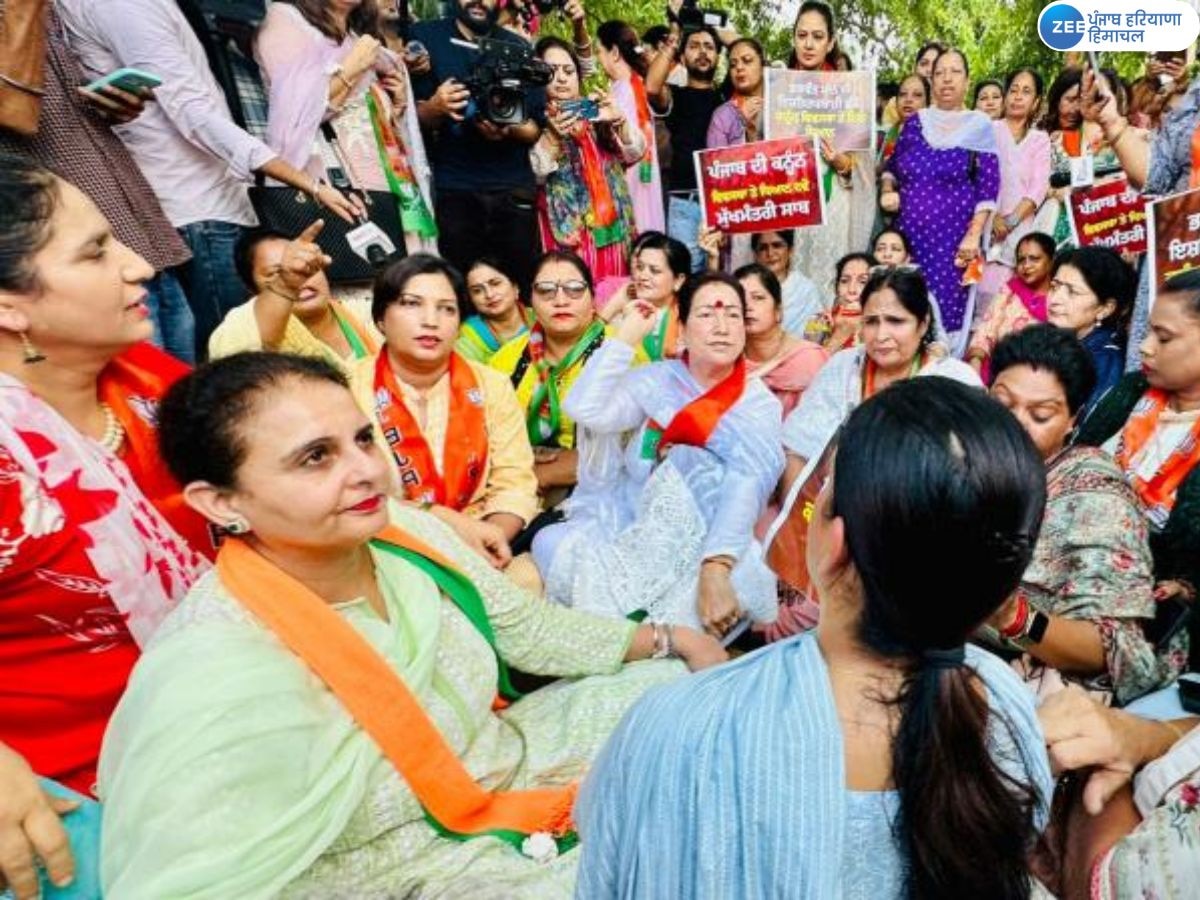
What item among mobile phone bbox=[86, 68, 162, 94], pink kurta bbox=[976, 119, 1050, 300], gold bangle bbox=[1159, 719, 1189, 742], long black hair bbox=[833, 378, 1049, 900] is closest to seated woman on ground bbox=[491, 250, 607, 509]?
mobile phone bbox=[86, 68, 162, 94]

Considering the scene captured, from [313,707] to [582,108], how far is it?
413 centimetres

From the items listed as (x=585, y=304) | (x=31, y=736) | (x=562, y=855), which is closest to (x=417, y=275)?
(x=585, y=304)

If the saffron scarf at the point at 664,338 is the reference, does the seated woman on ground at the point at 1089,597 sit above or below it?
below

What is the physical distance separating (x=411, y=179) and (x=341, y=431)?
2695 millimetres

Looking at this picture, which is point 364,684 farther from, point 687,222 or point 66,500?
point 687,222

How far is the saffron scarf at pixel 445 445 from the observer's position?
284cm

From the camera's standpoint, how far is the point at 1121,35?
5262 millimetres

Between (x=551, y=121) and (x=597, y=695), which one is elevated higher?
(x=551, y=121)

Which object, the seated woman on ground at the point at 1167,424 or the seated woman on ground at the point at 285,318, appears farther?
the seated woman on ground at the point at 285,318

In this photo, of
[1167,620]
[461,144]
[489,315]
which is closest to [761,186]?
[461,144]

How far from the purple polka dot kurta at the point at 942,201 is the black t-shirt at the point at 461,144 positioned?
2.68m

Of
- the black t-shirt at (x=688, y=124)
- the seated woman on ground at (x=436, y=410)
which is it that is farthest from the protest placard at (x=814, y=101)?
the seated woman on ground at (x=436, y=410)

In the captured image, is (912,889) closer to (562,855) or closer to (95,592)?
(562,855)

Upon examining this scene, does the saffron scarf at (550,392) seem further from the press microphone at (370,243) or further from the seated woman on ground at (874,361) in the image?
the seated woman on ground at (874,361)
